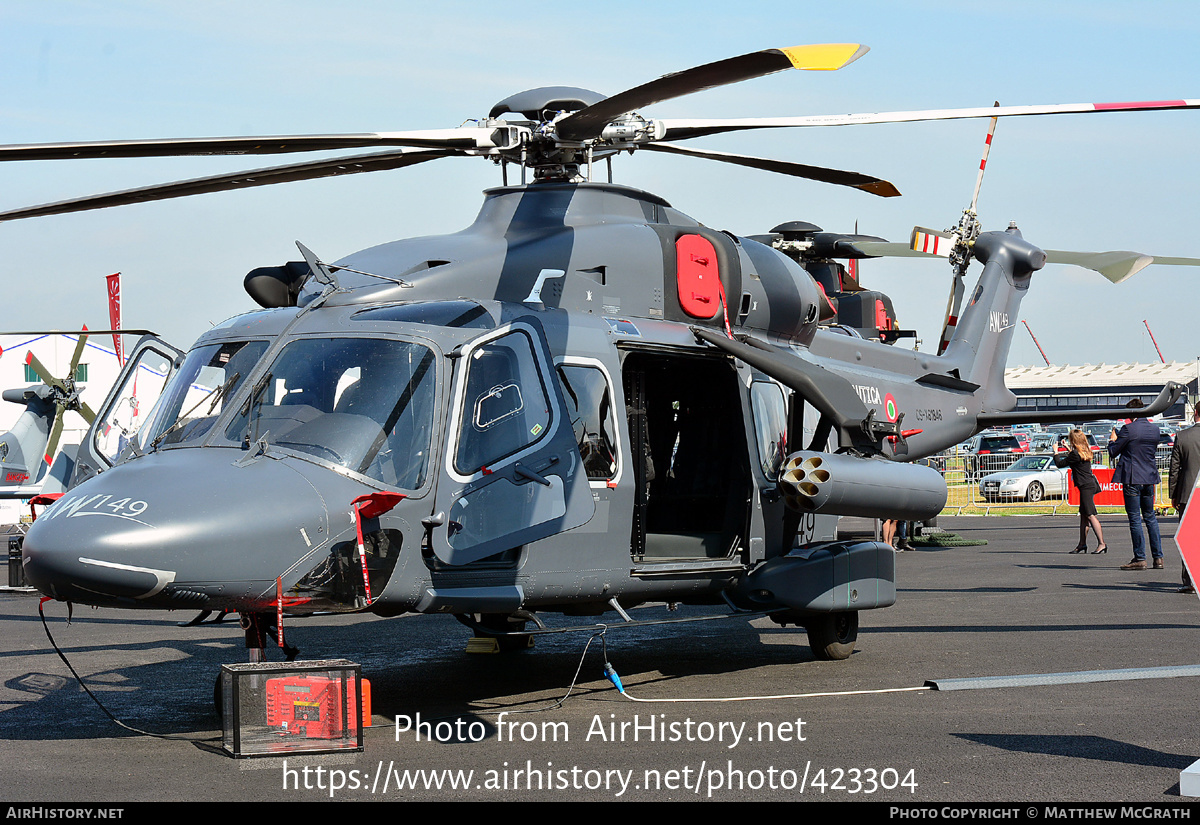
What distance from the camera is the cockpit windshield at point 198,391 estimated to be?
22.7ft

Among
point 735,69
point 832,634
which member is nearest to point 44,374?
point 832,634

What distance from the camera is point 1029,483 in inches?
1253

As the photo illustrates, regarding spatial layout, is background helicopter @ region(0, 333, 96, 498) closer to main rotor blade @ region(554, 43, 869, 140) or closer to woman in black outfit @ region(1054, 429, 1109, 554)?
woman in black outfit @ region(1054, 429, 1109, 554)

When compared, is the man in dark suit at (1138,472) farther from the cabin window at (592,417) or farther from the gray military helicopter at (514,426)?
the cabin window at (592,417)

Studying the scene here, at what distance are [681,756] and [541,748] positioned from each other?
0.75 m

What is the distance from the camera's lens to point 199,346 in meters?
7.68

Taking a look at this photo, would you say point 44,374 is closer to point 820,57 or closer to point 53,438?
point 53,438

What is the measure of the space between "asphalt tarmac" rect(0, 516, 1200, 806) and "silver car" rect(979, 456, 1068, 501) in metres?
19.9

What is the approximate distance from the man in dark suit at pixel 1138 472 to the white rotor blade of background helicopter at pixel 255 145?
10302 mm

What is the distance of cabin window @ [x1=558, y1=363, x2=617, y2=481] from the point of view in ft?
25.2

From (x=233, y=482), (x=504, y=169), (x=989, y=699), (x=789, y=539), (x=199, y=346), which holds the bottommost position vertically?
(x=989, y=699)

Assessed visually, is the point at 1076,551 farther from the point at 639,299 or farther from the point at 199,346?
the point at 199,346

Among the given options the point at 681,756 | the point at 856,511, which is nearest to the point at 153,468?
the point at 681,756

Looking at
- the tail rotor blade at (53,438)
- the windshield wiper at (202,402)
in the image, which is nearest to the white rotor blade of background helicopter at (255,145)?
the windshield wiper at (202,402)
